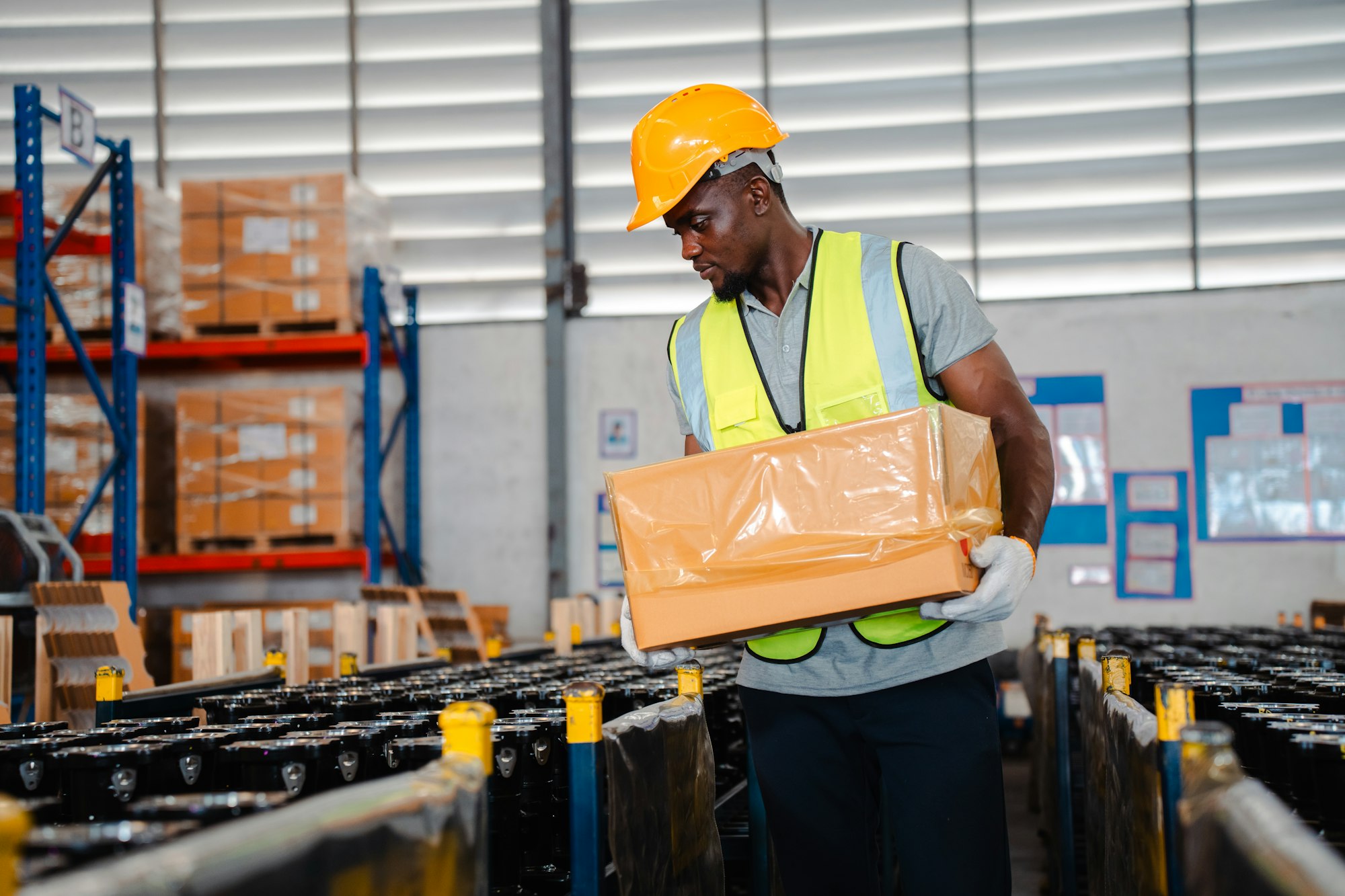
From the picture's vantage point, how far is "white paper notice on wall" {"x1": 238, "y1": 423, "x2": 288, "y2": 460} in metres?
8.30

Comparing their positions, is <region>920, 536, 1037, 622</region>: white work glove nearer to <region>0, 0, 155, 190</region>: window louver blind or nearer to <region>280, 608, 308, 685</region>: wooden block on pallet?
<region>280, 608, 308, 685</region>: wooden block on pallet

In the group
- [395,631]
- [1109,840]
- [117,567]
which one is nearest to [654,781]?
[1109,840]

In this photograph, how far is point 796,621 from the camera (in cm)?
171

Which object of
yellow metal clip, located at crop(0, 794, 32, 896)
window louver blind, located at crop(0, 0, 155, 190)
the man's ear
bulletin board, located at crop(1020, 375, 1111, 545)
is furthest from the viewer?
window louver blind, located at crop(0, 0, 155, 190)

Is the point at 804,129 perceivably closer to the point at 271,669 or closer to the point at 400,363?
the point at 400,363

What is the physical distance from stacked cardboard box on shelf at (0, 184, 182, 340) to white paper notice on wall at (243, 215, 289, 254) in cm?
74

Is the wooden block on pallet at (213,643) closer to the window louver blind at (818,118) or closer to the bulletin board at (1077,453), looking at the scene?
the window louver blind at (818,118)

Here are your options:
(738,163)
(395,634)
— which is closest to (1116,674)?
(738,163)

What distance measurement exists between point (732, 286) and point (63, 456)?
7.61 metres

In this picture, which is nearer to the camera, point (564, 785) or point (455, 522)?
point (564, 785)

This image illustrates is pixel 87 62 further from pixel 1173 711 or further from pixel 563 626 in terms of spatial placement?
pixel 1173 711

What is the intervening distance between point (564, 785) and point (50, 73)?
33.2 feet

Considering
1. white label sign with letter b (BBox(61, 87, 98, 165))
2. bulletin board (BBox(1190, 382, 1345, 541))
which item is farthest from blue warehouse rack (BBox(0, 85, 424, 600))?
bulletin board (BBox(1190, 382, 1345, 541))

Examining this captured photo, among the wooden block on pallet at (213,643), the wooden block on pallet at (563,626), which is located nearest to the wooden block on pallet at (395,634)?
the wooden block on pallet at (563,626)
